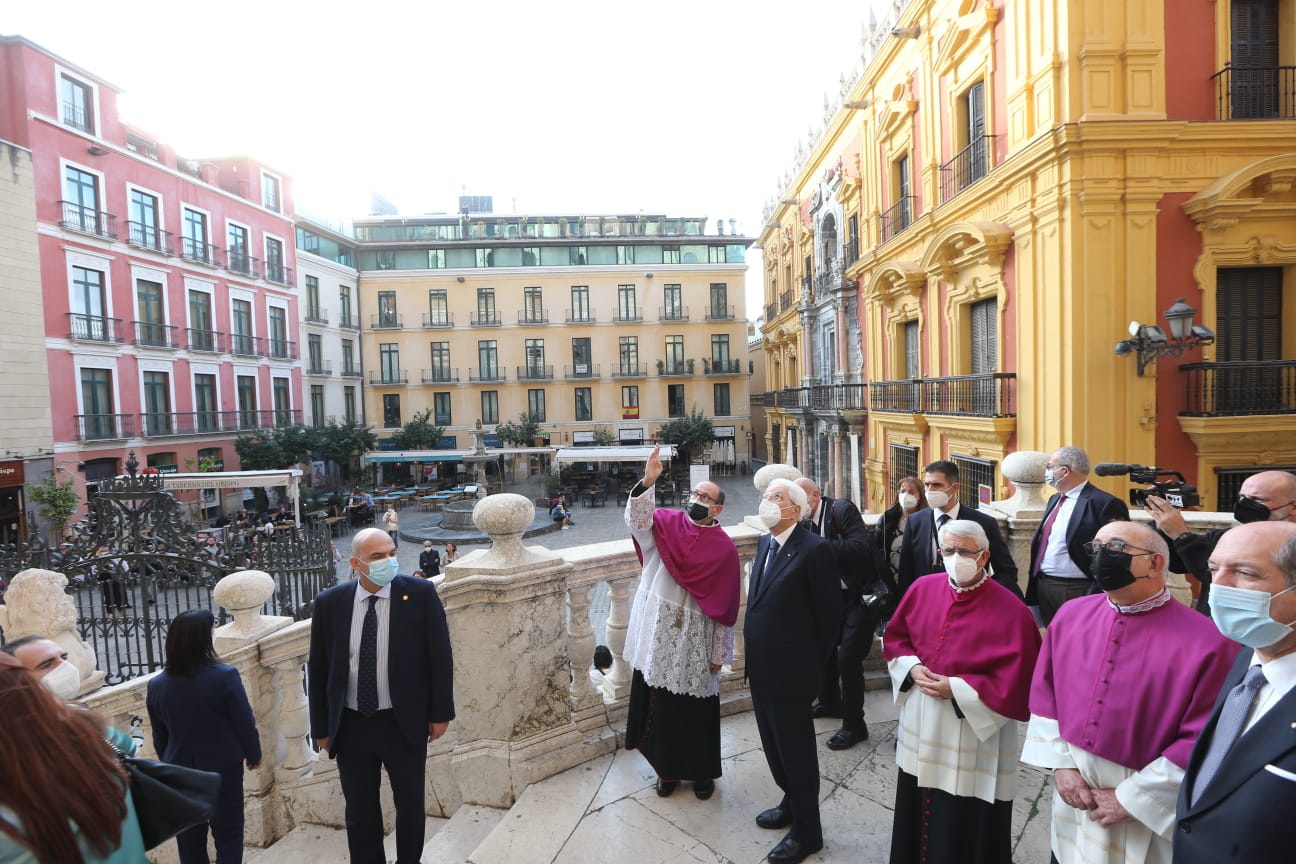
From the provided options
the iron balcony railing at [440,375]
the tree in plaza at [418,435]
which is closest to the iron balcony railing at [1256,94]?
the tree in plaza at [418,435]

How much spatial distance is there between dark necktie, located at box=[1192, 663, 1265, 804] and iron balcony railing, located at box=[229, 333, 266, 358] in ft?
103

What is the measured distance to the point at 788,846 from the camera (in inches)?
116

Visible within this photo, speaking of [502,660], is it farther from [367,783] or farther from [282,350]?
[282,350]

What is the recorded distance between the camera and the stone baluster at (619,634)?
4125 mm

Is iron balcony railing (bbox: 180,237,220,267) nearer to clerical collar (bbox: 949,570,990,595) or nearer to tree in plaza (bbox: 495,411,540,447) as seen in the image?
tree in plaza (bbox: 495,411,540,447)

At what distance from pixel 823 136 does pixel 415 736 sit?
21.8m

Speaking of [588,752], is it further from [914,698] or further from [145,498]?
[145,498]

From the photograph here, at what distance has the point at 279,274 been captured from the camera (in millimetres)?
30234

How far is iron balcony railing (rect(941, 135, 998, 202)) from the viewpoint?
12086 millimetres

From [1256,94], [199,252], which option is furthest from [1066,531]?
[199,252]

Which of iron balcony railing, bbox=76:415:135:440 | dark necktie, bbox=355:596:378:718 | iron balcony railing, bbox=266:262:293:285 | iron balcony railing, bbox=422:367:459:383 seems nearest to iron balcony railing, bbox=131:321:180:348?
iron balcony railing, bbox=76:415:135:440

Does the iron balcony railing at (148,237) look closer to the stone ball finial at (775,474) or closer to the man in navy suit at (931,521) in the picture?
the stone ball finial at (775,474)

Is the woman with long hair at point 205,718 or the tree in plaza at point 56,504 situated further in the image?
the tree in plaza at point 56,504

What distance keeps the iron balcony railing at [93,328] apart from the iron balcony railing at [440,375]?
15.1m
